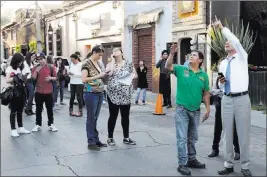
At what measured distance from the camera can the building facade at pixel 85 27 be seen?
2123 cm

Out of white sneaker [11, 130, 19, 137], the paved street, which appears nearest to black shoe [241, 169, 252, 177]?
the paved street

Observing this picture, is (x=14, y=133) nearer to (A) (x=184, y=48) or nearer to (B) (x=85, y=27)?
(A) (x=184, y=48)

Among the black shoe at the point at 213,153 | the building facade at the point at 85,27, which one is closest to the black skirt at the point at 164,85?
the black shoe at the point at 213,153

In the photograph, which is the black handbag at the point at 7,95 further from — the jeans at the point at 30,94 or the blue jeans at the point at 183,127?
the blue jeans at the point at 183,127

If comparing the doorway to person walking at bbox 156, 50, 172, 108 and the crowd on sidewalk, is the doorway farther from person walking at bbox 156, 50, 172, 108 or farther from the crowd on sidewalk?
the crowd on sidewalk

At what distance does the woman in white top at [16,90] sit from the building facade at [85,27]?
12.7 meters

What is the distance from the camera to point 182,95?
5.23 metres

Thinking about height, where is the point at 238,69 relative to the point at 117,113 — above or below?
above

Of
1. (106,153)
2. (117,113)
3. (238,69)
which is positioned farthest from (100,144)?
(238,69)

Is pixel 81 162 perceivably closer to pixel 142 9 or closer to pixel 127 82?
pixel 127 82

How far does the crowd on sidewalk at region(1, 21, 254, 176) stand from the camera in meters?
5.01

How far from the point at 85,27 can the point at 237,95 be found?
20867mm

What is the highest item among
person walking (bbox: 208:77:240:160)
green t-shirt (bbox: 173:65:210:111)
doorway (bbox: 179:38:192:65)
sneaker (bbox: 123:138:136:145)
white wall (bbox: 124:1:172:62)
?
white wall (bbox: 124:1:172:62)

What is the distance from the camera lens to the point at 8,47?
50188mm
